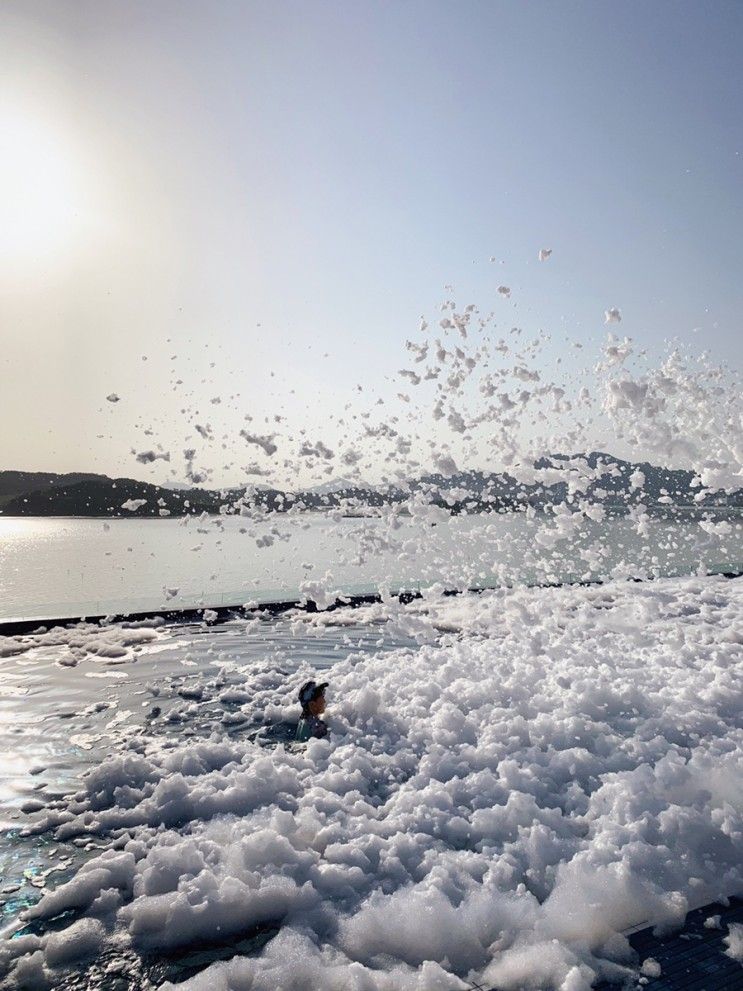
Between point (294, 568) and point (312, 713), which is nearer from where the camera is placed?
point (312, 713)

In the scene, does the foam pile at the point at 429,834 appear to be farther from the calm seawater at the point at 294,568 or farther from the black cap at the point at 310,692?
the calm seawater at the point at 294,568

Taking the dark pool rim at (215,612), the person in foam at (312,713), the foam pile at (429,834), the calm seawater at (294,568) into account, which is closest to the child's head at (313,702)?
the person in foam at (312,713)

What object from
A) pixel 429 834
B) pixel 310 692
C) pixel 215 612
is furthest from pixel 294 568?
pixel 429 834

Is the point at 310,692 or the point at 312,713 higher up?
the point at 310,692

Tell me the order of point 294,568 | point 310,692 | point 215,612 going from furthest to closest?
1. point 294,568
2. point 215,612
3. point 310,692

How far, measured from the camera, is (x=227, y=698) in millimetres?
8195

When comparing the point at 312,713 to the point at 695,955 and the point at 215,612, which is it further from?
the point at 215,612

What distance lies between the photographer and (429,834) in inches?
191

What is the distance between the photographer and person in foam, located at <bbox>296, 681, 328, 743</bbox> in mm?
6805

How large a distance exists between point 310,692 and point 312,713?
239 mm

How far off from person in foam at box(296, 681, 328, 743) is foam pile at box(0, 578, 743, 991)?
0.24 m

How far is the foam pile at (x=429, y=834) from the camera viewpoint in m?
3.51

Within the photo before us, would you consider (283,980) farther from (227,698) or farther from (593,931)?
(227,698)

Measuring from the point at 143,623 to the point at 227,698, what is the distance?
6469 mm
